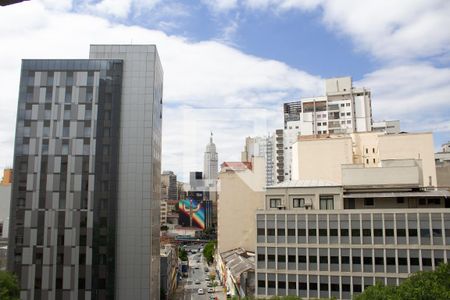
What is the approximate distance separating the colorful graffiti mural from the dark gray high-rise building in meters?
80.8

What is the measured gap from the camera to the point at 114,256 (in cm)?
3125

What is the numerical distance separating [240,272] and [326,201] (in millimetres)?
14133

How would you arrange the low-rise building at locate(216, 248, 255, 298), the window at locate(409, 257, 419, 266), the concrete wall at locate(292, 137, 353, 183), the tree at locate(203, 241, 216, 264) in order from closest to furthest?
the window at locate(409, 257, 419, 266)
the low-rise building at locate(216, 248, 255, 298)
the concrete wall at locate(292, 137, 353, 183)
the tree at locate(203, 241, 216, 264)

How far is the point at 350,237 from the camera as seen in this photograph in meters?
27.4

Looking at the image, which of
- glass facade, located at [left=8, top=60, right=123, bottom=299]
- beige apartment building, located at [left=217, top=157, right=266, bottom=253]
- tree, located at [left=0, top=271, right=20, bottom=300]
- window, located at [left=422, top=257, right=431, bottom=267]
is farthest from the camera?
beige apartment building, located at [left=217, top=157, right=266, bottom=253]

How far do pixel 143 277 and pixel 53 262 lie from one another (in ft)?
21.9

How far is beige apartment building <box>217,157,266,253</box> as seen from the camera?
177ft

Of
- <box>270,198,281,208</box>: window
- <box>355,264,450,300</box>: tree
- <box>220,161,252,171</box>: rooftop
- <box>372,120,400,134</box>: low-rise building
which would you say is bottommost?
<box>355,264,450,300</box>: tree

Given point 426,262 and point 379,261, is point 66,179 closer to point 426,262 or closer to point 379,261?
point 379,261

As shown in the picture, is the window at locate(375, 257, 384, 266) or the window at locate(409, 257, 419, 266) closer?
the window at locate(409, 257, 419, 266)

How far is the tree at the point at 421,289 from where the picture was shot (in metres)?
14.4

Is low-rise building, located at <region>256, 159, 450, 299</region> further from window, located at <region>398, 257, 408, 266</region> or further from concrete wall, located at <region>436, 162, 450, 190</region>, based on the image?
concrete wall, located at <region>436, 162, 450, 190</region>

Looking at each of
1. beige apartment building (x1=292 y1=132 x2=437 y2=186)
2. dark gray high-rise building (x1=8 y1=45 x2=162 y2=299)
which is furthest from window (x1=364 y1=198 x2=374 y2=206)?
dark gray high-rise building (x1=8 y1=45 x2=162 y2=299)

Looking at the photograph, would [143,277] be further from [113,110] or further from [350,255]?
[350,255]
